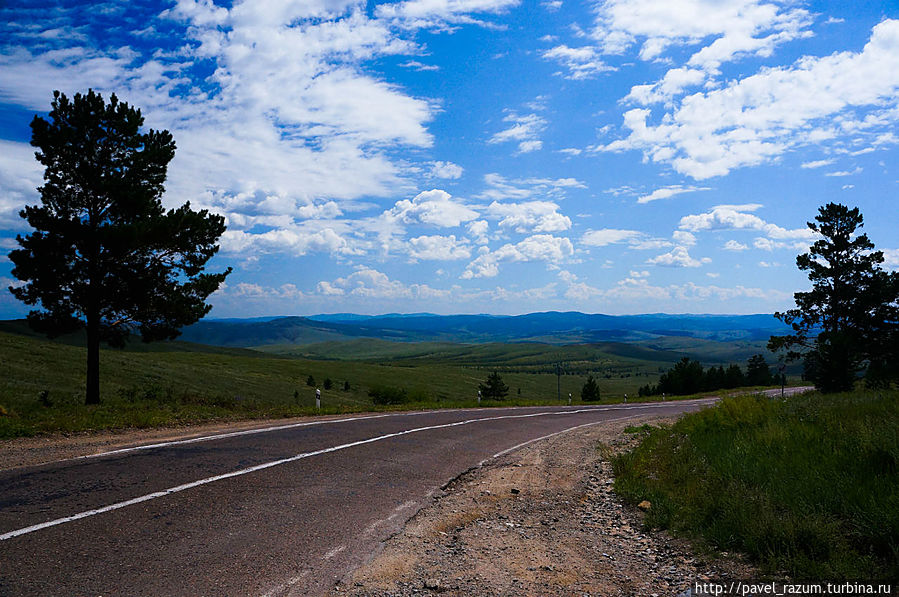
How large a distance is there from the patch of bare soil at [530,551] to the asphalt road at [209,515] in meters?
0.40

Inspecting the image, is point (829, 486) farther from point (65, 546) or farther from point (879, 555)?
point (65, 546)

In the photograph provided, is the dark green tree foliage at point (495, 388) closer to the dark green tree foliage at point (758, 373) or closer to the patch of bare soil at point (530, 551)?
the dark green tree foliage at point (758, 373)

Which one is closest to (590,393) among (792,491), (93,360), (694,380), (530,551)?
(694,380)

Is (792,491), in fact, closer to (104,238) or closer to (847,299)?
(104,238)

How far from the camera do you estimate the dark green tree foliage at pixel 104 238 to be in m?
16.7

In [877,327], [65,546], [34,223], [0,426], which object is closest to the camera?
[65,546]

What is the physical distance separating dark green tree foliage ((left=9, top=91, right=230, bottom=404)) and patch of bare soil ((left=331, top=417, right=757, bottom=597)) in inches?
543

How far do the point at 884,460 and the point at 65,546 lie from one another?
30.8 feet

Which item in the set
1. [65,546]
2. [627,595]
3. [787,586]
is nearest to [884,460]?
[787,586]

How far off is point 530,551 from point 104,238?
16441 millimetres

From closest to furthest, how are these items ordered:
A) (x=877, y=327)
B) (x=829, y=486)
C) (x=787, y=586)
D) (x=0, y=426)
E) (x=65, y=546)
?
(x=787, y=586) → (x=65, y=546) → (x=829, y=486) → (x=0, y=426) → (x=877, y=327)

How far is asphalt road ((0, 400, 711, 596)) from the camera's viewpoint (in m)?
4.61

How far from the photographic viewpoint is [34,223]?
16.9 metres

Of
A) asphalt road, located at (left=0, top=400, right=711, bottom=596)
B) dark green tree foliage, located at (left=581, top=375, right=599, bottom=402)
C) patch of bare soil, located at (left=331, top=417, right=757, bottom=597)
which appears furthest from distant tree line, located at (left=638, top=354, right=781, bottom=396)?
asphalt road, located at (left=0, top=400, right=711, bottom=596)
